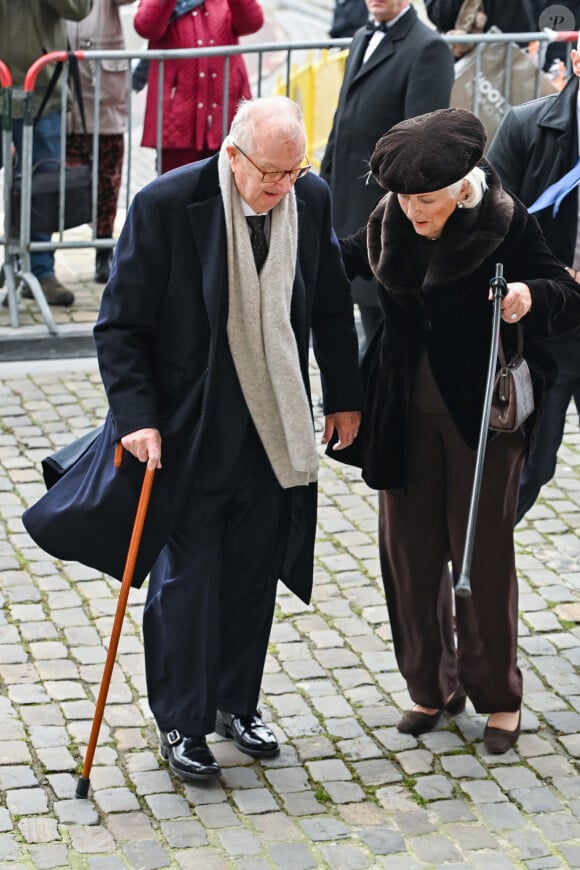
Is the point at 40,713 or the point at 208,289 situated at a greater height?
the point at 208,289

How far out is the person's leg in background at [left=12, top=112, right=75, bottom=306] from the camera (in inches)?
326

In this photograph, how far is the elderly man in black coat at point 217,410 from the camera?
159 inches

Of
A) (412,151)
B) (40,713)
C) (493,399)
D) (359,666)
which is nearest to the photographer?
(412,151)

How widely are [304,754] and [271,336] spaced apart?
4.13 feet

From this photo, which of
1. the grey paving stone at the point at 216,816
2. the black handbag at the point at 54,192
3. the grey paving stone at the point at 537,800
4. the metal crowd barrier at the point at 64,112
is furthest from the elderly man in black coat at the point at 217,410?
the black handbag at the point at 54,192

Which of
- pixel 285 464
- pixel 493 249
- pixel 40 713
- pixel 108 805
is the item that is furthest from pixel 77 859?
pixel 493 249

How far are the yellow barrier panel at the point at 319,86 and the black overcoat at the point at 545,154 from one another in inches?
177

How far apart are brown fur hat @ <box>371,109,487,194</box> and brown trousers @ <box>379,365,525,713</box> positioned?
589 mm

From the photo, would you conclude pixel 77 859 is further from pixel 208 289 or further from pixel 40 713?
pixel 208 289

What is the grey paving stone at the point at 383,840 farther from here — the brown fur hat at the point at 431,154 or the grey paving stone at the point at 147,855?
the brown fur hat at the point at 431,154

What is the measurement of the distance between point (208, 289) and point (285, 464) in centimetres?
54

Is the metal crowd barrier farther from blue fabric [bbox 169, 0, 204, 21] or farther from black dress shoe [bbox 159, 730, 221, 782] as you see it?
black dress shoe [bbox 159, 730, 221, 782]

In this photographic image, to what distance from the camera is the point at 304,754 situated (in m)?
4.53

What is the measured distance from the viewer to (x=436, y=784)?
4.37 meters
